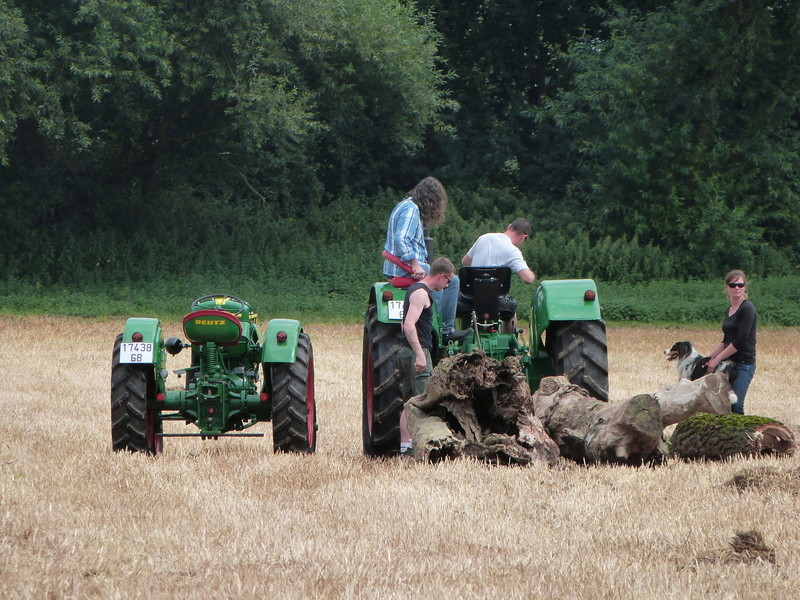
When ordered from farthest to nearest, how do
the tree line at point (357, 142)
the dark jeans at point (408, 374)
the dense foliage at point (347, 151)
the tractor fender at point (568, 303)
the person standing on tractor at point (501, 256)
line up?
1. the dense foliage at point (347, 151)
2. the tree line at point (357, 142)
3. the person standing on tractor at point (501, 256)
4. the tractor fender at point (568, 303)
5. the dark jeans at point (408, 374)

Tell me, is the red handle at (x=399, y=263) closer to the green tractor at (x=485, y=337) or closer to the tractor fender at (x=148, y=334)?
the green tractor at (x=485, y=337)

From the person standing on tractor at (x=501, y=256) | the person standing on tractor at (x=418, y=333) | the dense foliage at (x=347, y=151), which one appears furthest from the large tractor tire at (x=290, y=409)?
the dense foliage at (x=347, y=151)

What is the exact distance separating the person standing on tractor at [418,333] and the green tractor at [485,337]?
59 mm

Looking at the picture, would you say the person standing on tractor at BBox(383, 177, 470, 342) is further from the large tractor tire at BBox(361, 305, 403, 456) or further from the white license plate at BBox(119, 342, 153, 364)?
the white license plate at BBox(119, 342, 153, 364)

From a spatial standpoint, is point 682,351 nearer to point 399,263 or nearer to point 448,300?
point 448,300

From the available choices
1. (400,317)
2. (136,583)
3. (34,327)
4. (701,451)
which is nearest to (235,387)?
(400,317)

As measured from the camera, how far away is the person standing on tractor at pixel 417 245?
27.1 feet

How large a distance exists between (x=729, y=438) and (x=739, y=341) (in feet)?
6.08

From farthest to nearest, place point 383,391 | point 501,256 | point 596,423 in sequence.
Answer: point 501,256, point 383,391, point 596,423

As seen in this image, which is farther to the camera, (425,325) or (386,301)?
(386,301)

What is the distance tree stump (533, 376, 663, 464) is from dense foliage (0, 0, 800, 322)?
621 inches

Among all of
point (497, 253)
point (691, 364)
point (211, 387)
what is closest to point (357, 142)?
point (691, 364)

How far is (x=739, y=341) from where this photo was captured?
9.43 meters

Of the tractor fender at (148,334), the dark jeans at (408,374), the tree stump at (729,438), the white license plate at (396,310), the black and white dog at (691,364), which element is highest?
the white license plate at (396,310)
